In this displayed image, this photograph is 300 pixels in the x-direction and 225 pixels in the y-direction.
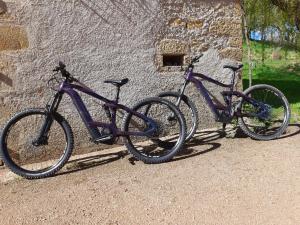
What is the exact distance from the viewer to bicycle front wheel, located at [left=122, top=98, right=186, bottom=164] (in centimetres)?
433

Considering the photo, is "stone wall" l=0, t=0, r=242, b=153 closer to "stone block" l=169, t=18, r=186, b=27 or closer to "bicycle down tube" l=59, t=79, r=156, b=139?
"stone block" l=169, t=18, r=186, b=27

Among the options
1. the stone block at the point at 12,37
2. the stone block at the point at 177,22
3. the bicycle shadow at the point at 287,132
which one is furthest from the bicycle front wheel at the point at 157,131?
the stone block at the point at 12,37

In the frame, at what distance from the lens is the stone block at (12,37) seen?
415cm

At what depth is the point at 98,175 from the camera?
13.3ft

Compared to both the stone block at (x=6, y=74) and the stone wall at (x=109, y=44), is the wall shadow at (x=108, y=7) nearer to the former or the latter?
the stone wall at (x=109, y=44)

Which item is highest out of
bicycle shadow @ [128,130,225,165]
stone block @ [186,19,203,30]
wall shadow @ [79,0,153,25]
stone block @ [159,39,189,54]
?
wall shadow @ [79,0,153,25]

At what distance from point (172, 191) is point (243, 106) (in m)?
1.94

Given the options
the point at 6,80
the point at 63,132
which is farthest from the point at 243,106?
the point at 6,80

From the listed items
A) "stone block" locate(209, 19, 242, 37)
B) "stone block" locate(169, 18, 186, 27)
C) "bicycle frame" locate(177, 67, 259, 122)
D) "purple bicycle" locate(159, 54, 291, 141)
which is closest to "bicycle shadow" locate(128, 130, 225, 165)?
"purple bicycle" locate(159, 54, 291, 141)

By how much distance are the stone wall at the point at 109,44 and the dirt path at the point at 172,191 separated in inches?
31.9

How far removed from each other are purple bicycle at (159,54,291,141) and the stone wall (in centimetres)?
27

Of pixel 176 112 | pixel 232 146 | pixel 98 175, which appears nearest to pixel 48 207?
pixel 98 175

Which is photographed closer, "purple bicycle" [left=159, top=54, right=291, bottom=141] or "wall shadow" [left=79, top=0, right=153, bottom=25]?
"wall shadow" [left=79, top=0, right=153, bottom=25]

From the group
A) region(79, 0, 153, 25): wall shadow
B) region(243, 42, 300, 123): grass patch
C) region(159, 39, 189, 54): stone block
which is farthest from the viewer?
region(243, 42, 300, 123): grass patch
